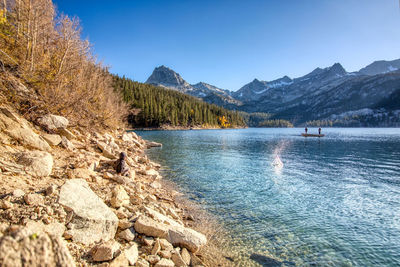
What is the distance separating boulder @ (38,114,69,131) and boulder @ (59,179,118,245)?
7.14 metres

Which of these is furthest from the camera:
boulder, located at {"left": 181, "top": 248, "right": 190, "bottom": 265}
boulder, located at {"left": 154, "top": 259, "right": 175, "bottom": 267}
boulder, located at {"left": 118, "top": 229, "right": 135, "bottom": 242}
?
boulder, located at {"left": 181, "top": 248, "right": 190, "bottom": 265}

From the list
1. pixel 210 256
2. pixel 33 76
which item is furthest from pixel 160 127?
pixel 210 256

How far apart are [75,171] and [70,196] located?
3.11m

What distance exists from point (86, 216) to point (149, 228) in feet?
5.63

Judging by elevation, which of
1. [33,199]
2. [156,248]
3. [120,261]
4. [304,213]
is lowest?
[304,213]

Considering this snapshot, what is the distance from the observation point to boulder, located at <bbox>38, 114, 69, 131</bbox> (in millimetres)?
10836

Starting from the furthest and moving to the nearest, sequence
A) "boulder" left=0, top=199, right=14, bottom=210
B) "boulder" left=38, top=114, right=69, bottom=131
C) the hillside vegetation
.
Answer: the hillside vegetation
"boulder" left=38, top=114, right=69, bottom=131
"boulder" left=0, top=199, right=14, bottom=210

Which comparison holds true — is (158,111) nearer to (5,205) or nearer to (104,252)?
(5,205)

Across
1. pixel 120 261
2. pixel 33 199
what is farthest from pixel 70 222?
pixel 120 261

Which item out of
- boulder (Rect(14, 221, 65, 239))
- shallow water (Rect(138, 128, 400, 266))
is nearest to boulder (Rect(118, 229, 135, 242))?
boulder (Rect(14, 221, 65, 239))

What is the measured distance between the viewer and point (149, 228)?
5.69 metres

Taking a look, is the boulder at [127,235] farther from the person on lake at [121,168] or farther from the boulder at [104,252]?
the person on lake at [121,168]

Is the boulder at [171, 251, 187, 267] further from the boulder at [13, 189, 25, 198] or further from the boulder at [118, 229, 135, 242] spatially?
the boulder at [13, 189, 25, 198]

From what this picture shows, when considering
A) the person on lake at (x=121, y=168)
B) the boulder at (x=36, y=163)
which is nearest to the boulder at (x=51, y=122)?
the person on lake at (x=121, y=168)
